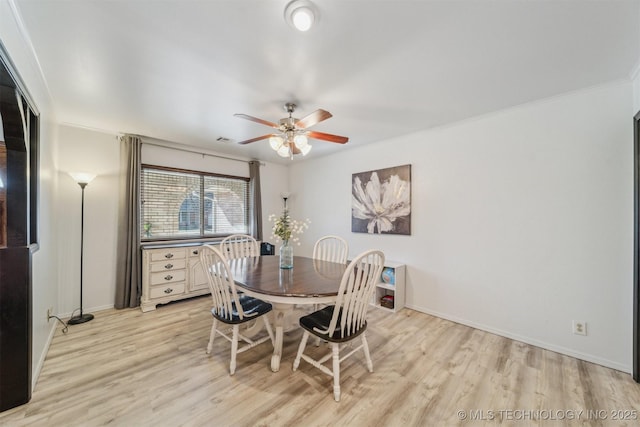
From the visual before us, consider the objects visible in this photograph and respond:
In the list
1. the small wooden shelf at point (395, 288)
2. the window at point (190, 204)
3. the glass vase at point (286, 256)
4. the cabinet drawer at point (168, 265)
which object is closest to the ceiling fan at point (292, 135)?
the glass vase at point (286, 256)

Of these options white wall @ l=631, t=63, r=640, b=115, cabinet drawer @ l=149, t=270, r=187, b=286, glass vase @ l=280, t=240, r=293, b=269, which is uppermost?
white wall @ l=631, t=63, r=640, b=115

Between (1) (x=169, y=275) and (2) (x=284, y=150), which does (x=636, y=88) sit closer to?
(2) (x=284, y=150)

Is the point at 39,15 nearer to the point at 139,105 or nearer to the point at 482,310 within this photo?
the point at 139,105

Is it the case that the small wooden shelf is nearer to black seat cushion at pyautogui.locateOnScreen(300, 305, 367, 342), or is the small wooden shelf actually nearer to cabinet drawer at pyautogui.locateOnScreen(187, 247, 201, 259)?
black seat cushion at pyautogui.locateOnScreen(300, 305, 367, 342)

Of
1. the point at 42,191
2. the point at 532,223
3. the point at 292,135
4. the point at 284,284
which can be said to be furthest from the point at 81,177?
the point at 532,223

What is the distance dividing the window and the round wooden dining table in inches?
73.1

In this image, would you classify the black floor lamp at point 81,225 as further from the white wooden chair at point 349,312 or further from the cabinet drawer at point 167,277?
Answer: the white wooden chair at point 349,312

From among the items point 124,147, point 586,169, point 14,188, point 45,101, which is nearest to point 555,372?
point 586,169

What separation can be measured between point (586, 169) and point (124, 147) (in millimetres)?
5159

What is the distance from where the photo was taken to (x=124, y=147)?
336cm

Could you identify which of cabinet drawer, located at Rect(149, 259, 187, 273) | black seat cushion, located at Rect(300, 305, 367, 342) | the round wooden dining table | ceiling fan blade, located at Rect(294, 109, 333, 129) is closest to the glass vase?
the round wooden dining table

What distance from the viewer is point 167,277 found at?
339cm

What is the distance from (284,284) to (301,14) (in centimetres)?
174

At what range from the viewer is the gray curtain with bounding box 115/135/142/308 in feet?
10.8
